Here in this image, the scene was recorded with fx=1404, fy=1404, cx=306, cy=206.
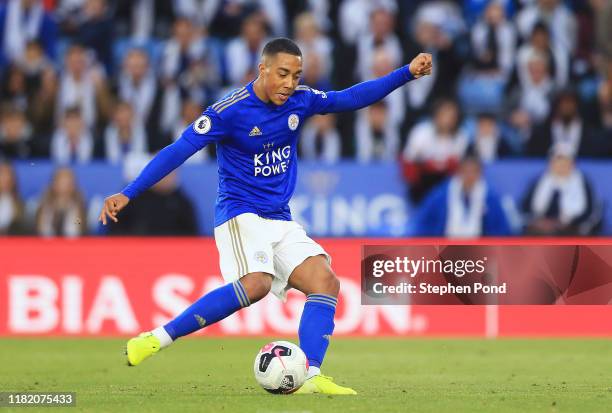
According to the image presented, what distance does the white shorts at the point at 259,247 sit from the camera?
8852 mm

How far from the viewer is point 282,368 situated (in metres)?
8.57

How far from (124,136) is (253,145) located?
322 inches

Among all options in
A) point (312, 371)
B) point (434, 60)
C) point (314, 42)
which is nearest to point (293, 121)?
point (312, 371)

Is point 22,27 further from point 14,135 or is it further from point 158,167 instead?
point 158,167

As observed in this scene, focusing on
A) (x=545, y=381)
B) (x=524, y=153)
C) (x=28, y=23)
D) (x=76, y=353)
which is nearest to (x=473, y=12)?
(x=524, y=153)

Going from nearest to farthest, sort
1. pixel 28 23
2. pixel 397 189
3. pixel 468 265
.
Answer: pixel 468 265
pixel 397 189
pixel 28 23

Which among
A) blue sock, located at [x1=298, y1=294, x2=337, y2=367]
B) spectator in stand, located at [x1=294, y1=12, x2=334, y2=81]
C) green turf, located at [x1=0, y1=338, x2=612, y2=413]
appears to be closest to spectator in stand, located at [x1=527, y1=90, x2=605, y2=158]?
spectator in stand, located at [x1=294, y1=12, x2=334, y2=81]

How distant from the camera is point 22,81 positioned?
59.4 ft

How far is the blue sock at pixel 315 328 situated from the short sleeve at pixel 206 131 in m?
1.18

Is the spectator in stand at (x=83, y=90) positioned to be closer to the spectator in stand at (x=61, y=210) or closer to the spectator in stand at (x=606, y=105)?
the spectator in stand at (x=61, y=210)

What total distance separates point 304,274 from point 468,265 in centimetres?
136

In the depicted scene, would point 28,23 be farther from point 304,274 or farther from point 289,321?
→ point 304,274

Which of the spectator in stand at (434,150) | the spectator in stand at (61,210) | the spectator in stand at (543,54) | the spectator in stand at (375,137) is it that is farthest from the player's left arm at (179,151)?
the spectator in stand at (543,54)

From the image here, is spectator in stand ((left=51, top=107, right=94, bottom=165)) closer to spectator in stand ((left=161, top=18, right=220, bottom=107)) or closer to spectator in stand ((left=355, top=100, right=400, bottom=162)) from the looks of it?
spectator in stand ((left=161, top=18, right=220, bottom=107))
